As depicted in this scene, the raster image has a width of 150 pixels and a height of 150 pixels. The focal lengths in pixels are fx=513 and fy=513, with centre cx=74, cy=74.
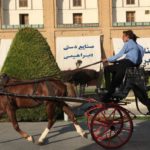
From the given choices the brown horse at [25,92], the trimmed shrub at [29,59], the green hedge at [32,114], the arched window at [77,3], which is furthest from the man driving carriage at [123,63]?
the arched window at [77,3]

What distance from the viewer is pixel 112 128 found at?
977 centimetres

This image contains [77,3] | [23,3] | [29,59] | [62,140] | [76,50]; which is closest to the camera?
[62,140]

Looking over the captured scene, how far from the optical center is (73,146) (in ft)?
31.9

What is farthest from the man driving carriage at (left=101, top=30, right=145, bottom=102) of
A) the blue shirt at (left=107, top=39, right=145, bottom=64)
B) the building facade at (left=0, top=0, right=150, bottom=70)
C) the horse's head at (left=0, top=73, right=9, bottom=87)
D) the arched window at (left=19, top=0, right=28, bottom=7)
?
the arched window at (left=19, top=0, right=28, bottom=7)

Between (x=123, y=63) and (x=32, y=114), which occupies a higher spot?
(x=123, y=63)

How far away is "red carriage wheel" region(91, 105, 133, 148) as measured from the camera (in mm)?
9476

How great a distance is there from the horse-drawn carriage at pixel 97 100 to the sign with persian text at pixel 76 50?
3634 centimetres

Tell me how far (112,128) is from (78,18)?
136 ft

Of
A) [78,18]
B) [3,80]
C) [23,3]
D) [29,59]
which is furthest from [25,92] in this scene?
[23,3]

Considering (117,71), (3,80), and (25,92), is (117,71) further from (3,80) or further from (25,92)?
(3,80)

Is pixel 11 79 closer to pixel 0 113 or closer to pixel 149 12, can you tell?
pixel 0 113

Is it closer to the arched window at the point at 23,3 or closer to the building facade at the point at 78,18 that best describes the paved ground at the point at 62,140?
the building facade at the point at 78,18

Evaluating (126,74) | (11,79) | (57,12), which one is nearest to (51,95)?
(11,79)

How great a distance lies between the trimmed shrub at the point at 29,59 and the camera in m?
14.2
